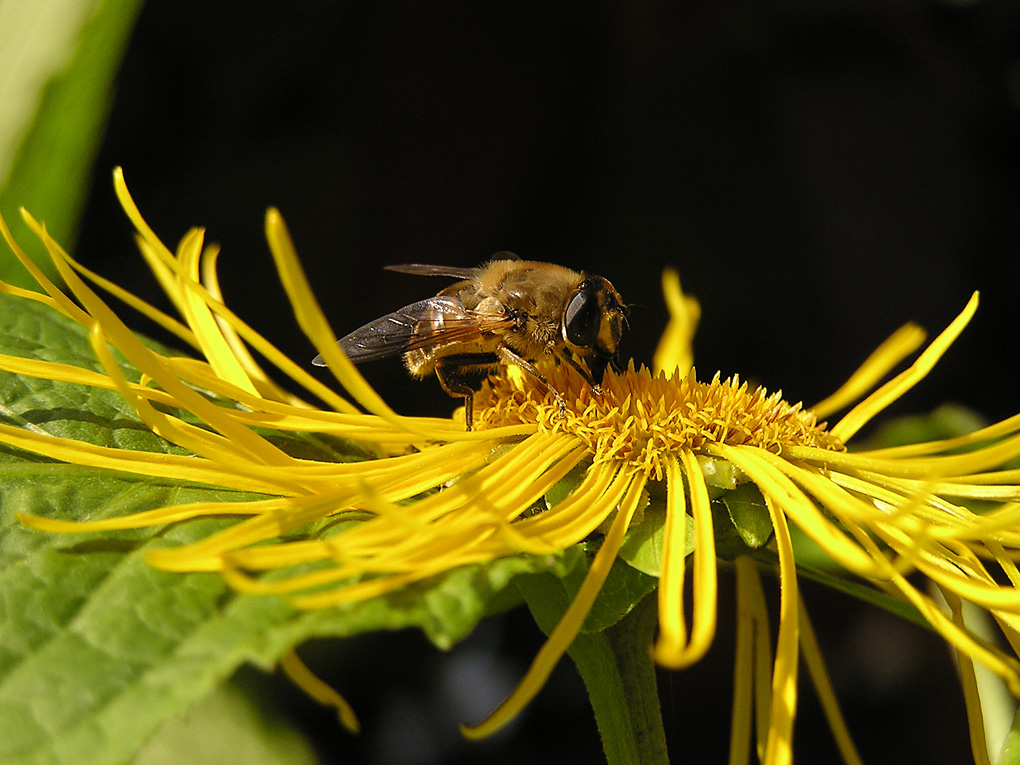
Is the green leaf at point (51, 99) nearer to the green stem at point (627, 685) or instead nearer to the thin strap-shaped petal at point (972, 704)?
the green stem at point (627, 685)

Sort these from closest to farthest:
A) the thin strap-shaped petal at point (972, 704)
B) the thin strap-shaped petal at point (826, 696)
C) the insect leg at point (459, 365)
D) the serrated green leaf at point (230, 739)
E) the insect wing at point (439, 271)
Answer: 1. the thin strap-shaped petal at point (972, 704)
2. the thin strap-shaped petal at point (826, 696)
3. the insect leg at point (459, 365)
4. the insect wing at point (439, 271)
5. the serrated green leaf at point (230, 739)

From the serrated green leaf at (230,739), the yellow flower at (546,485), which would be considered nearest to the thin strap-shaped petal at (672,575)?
the yellow flower at (546,485)

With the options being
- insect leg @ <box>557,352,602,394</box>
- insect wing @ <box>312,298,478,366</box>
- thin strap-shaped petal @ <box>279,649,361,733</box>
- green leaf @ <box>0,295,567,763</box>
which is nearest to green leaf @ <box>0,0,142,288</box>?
insect wing @ <box>312,298,478,366</box>

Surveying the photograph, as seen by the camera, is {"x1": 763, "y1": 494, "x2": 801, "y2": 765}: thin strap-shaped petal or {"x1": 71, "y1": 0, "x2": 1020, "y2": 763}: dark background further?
{"x1": 71, "y1": 0, "x2": 1020, "y2": 763}: dark background

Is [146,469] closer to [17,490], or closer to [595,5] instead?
[17,490]

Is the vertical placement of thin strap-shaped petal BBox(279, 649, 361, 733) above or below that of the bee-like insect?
below

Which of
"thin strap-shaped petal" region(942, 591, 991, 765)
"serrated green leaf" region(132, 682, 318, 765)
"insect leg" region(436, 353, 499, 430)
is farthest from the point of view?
"serrated green leaf" region(132, 682, 318, 765)

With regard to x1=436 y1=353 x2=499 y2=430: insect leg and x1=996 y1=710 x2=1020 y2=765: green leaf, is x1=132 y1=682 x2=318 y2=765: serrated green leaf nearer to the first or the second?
x1=436 y1=353 x2=499 y2=430: insect leg
